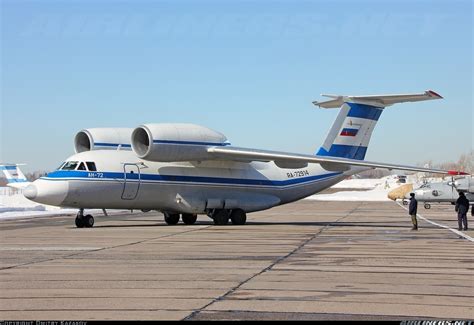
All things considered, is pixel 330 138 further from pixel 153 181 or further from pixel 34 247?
pixel 34 247

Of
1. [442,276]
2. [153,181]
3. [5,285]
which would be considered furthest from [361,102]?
[5,285]

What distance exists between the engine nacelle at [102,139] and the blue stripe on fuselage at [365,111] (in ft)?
31.9

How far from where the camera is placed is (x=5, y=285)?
36.4ft

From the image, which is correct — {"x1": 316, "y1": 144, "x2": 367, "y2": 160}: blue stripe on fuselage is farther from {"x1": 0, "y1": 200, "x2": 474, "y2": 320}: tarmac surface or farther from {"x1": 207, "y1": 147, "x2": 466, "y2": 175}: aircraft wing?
{"x1": 0, "y1": 200, "x2": 474, "y2": 320}: tarmac surface

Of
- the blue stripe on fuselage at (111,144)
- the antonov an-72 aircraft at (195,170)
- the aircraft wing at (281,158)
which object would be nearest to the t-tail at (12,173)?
the antonov an-72 aircraft at (195,170)

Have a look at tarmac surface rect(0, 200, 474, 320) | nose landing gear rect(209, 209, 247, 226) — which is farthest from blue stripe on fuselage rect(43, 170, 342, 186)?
tarmac surface rect(0, 200, 474, 320)

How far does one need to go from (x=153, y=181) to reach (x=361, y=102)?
404 inches

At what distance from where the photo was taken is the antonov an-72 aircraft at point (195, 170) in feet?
86.5

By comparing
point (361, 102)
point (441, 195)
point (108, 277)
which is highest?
point (361, 102)

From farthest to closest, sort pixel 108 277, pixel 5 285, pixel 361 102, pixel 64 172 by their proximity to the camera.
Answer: pixel 361 102
pixel 64 172
pixel 108 277
pixel 5 285

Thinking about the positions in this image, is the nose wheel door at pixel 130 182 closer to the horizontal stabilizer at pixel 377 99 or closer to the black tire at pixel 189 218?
the black tire at pixel 189 218

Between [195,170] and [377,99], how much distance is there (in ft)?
28.5

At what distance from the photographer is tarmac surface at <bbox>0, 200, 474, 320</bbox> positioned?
28.9 feet

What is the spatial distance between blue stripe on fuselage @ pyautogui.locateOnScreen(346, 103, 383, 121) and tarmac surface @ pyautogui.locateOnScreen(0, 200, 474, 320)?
38.9 ft
